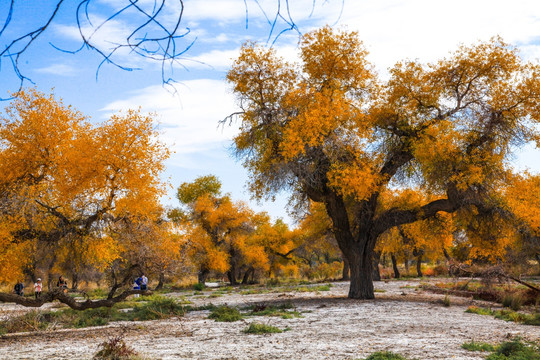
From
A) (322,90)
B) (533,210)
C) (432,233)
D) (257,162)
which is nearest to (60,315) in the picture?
(257,162)

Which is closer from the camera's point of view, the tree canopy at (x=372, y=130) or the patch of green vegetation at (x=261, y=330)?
the patch of green vegetation at (x=261, y=330)

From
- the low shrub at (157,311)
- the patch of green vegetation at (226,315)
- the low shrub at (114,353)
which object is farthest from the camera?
the low shrub at (157,311)

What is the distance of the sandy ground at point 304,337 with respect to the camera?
9.71m

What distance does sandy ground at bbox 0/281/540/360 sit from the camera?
9711 mm

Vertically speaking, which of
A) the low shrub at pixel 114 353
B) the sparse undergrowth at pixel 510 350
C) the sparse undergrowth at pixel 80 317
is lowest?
the sparse undergrowth at pixel 510 350

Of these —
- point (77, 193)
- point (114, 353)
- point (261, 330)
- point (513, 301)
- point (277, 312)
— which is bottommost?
point (513, 301)

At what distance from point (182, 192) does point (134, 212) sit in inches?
1560

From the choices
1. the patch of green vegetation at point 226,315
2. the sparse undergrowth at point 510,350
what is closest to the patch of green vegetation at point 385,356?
the sparse undergrowth at point 510,350

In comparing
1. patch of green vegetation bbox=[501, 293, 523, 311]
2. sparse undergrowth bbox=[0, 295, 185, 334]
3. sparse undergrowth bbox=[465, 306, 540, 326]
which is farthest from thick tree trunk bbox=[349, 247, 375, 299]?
Answer: sparse undergrowth bbox=[0, 295, 185, 334]

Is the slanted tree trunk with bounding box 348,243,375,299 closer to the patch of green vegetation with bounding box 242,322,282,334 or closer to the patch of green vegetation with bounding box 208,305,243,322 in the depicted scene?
the patch of green vegetation with bounding box 208,305,243,322

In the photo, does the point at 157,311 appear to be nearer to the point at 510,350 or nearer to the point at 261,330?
the point at 261,330

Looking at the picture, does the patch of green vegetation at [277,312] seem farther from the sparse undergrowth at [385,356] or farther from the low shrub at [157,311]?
the sparse undergrowth at [385,356]

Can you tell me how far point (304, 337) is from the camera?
11.7 m

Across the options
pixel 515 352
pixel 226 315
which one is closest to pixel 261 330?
pixel 226 315
